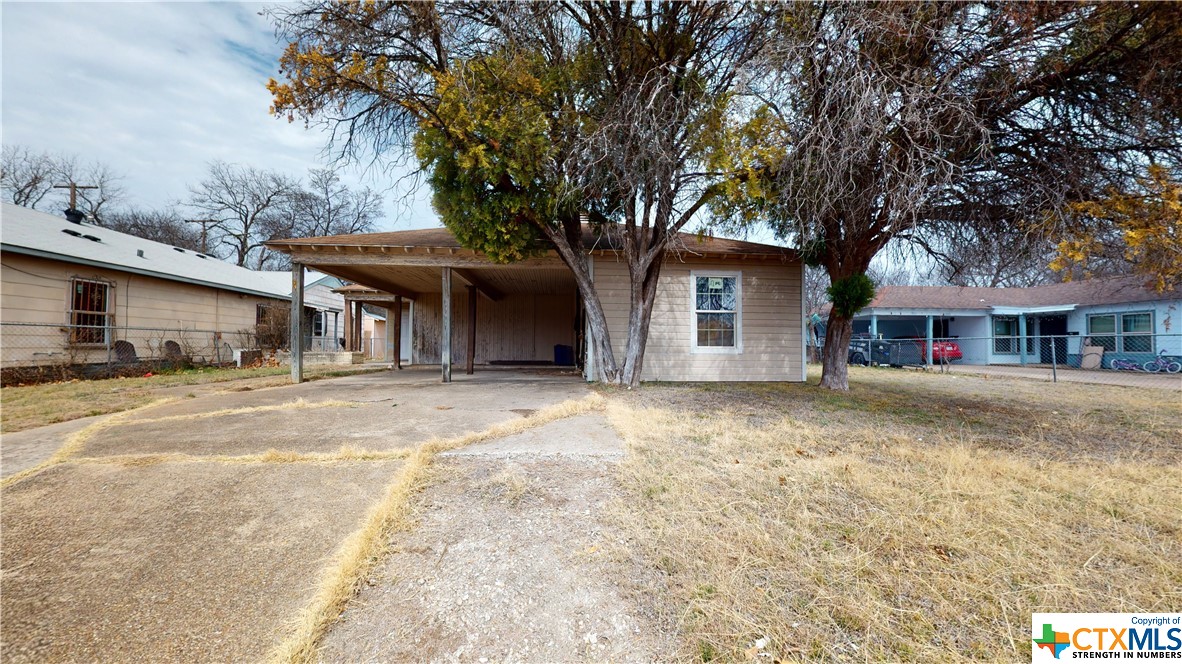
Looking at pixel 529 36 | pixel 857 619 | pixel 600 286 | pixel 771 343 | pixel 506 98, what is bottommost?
pixel 857 619

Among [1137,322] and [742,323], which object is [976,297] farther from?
[742,323]

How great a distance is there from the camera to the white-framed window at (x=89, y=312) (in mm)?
9746

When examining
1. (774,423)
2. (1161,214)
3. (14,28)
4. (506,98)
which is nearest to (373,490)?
(774,423)

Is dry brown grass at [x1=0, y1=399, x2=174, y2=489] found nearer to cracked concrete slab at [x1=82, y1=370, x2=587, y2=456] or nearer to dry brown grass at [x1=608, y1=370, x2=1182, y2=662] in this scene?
cracked concrete slab at [x1=82, y1=370, x2=587, y2=456]

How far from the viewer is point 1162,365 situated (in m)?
12.9

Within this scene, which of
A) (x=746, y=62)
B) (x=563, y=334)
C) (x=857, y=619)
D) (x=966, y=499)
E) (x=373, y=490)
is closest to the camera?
(x=857, y=619)

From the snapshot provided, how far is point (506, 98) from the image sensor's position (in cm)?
662

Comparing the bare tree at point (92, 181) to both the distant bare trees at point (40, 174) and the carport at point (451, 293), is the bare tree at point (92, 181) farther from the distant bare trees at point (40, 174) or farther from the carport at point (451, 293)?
the carport at point (451, 293)

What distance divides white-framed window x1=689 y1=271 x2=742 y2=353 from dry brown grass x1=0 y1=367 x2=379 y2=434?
8.82 metres

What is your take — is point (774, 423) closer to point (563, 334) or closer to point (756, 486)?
point (756, 486)

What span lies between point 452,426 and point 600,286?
17.5 feet

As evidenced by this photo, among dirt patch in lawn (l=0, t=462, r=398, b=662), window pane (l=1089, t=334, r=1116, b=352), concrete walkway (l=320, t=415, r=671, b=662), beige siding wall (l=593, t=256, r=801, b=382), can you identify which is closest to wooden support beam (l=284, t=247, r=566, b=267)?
beige siding wall (l=593, t=256, r=801, b=382)

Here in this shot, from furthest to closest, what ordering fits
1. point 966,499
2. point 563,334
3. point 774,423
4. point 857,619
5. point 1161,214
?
point 563,334
point 774,423
point 1161,214
point 966,499
point 857,619

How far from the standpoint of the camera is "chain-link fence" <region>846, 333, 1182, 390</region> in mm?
12008
